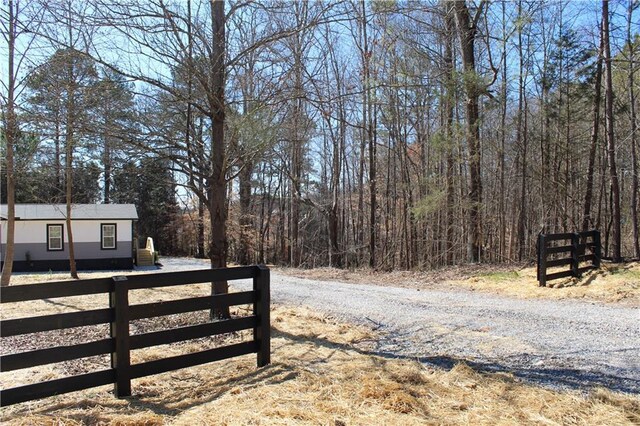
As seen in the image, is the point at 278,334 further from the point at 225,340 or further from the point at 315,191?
the point at 315,191

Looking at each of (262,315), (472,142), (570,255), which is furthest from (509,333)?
(472,142)

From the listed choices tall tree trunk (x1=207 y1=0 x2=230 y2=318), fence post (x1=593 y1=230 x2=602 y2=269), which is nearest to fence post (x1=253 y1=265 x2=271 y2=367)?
tall tree trunk (x1=207 y1=0 x2=230 y2=318)

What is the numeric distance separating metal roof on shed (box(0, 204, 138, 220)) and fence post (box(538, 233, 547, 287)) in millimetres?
20224

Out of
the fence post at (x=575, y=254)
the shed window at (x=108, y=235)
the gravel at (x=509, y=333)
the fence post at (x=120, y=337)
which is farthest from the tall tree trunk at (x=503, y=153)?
the shed window at (x=108, y=235)

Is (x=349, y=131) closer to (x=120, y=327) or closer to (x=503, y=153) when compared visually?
(x=503, y=153)

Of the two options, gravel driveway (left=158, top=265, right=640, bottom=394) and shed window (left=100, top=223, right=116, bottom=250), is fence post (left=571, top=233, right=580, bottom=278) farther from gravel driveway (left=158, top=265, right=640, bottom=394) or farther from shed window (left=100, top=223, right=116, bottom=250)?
shed window (left=100, top=223, right=116, bottom=250)

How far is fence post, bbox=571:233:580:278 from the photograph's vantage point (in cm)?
977

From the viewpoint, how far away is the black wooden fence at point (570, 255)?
9.33m

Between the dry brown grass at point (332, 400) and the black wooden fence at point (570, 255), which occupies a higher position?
the black wooden fence at point (570, 255)

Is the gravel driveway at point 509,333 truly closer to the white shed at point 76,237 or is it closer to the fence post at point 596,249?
the fence post at point 596,249

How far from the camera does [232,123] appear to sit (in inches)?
259

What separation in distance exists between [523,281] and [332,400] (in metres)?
8.04

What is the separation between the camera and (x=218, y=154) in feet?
23.0

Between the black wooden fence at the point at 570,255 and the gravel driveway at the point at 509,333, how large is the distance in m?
1.30
